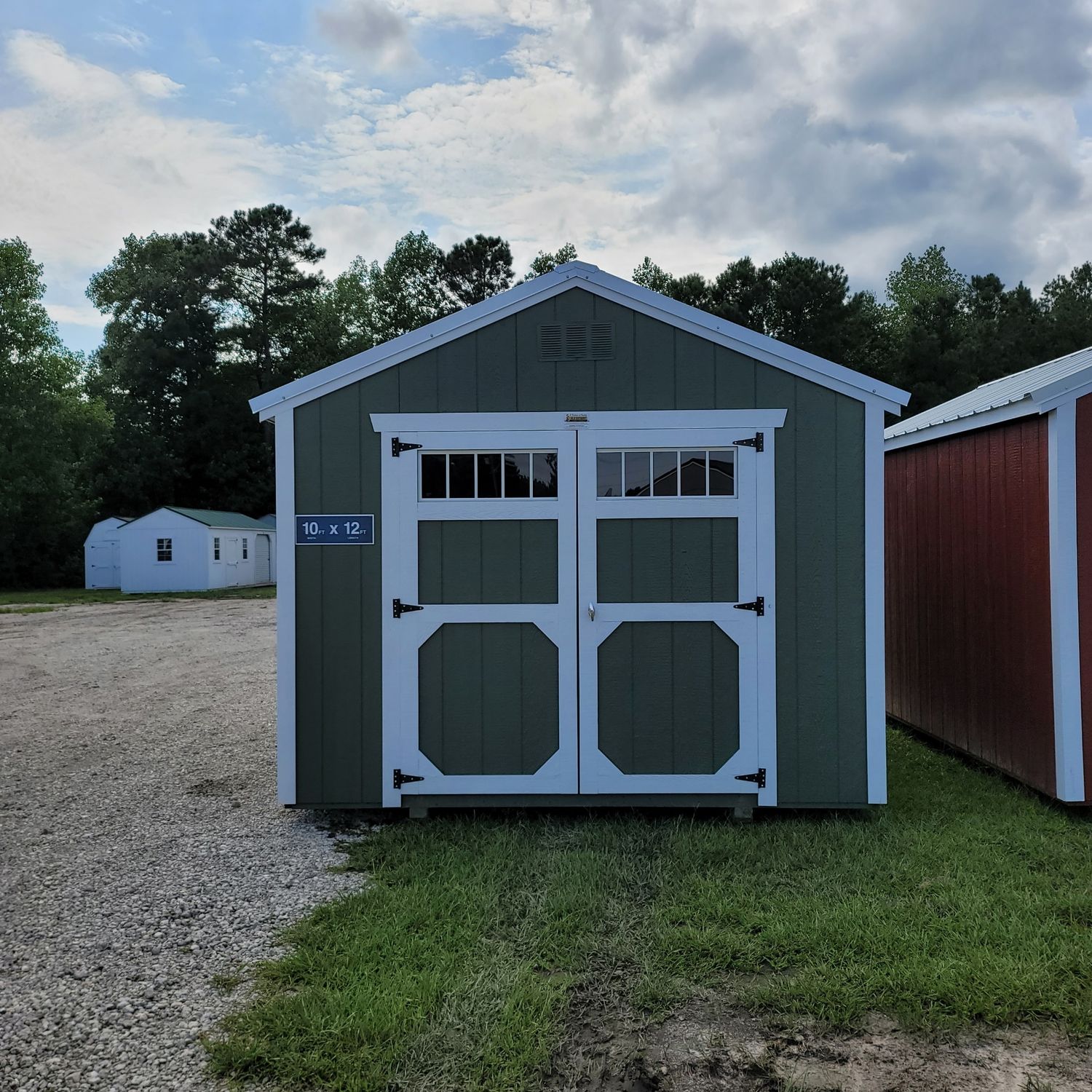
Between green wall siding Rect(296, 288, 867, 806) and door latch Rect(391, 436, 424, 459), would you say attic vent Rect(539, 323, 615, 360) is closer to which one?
green wall siding Rect(296, 288, 867, 806)

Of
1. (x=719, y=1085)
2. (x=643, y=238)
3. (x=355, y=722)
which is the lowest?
(x=719, y=1085)

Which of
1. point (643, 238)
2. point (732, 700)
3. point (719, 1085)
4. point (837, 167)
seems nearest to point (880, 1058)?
point (719, 1085)

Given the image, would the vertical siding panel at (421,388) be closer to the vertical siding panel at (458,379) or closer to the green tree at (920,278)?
the vertical siding panel at (458,379)

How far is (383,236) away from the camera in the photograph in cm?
3753

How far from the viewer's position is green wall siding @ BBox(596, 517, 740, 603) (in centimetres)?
462

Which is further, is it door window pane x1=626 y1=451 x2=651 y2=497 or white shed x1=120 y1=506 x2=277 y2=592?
white shed x1=120 y1=506 x2=277 y2=592

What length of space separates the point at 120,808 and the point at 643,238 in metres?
27.7

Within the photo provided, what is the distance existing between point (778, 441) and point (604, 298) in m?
1.24

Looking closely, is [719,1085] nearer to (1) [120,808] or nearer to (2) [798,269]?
(1) [120,808]

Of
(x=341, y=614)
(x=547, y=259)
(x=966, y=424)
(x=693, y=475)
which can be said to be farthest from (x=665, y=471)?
(x=547, y=259)

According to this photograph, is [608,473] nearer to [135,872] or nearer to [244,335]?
[135,872]

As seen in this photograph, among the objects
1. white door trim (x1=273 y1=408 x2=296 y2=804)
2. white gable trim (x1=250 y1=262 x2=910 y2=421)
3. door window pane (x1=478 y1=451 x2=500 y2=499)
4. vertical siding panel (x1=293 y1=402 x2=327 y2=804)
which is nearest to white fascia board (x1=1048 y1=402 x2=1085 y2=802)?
white gable trim (x1=250 y1=262 x2=910 y2=421)

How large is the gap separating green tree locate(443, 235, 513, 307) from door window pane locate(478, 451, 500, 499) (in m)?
29.1

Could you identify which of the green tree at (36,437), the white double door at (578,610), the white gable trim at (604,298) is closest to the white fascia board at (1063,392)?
the white gable trim at (604,298)
